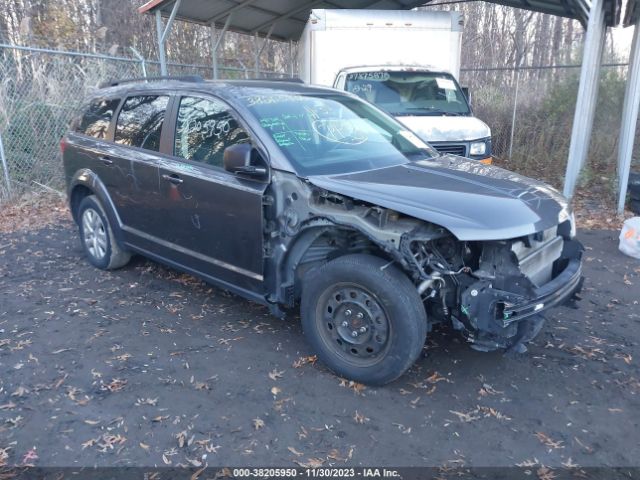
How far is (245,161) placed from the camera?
11.6 ft

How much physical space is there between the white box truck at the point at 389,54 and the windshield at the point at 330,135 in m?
3.96

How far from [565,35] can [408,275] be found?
20.7 meters

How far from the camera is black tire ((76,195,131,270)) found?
5.35m

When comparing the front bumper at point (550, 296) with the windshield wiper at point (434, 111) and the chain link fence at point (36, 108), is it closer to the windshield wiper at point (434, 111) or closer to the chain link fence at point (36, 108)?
the windshield wiper at point (434, 111)

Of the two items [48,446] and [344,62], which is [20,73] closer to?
[344,62]

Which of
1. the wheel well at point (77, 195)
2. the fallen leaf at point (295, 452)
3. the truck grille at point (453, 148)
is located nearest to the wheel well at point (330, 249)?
the fallen leaf at point (295, 452)

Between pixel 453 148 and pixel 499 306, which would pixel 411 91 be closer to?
pixel 453 148

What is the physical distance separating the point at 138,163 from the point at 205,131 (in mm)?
831

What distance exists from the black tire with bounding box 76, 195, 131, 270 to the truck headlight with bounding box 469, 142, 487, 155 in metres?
4.73

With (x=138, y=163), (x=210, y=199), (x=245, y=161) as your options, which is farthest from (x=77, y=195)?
(x=245, y=161)

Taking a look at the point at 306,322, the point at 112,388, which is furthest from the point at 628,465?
the point at 112,388

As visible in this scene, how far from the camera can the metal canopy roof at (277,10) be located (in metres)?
10.7

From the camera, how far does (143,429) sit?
10.1ft

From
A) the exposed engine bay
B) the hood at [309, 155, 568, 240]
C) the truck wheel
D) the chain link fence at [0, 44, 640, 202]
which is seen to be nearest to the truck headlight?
the chain link fence at [0, 44, 640, 202]
